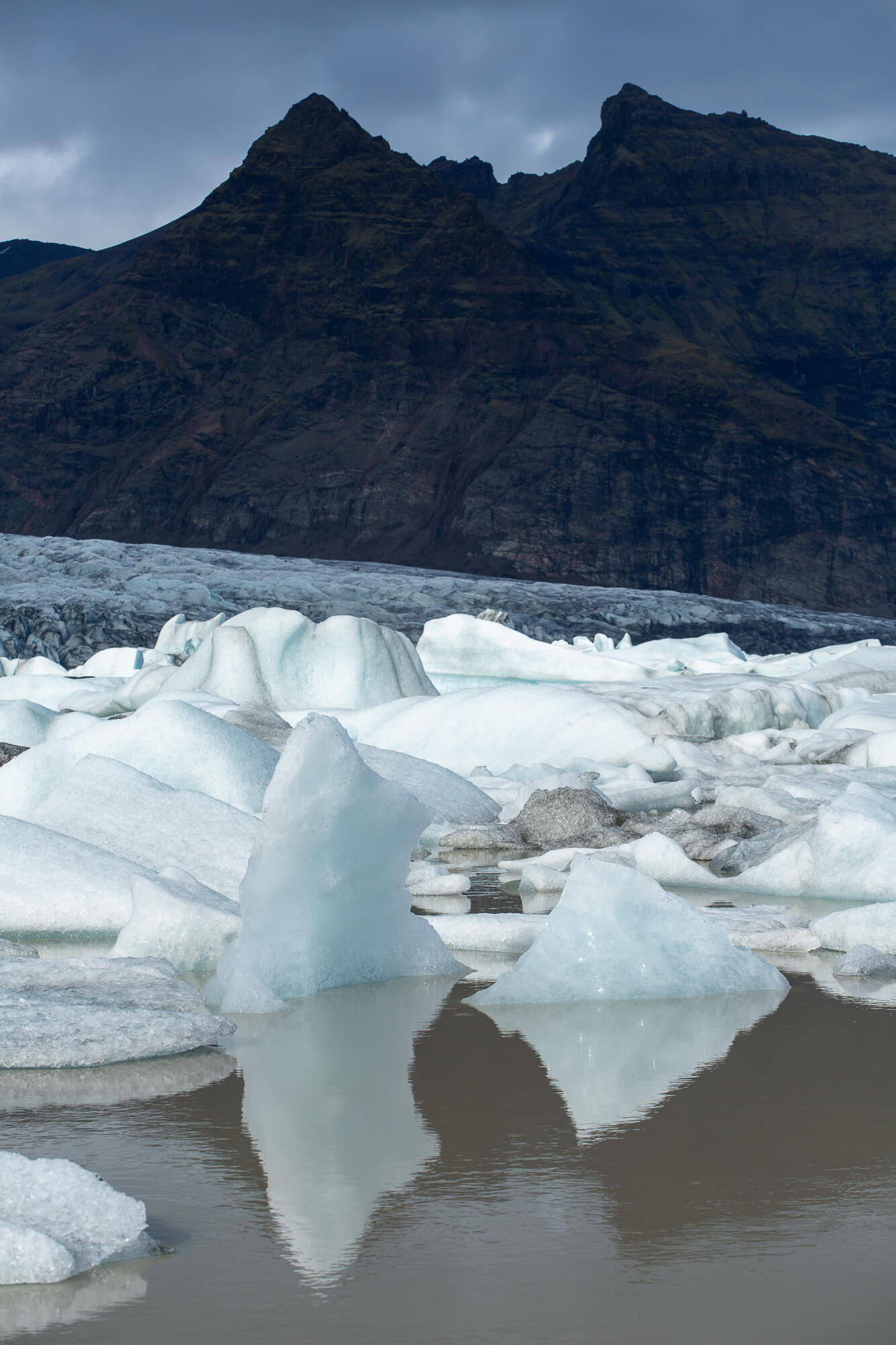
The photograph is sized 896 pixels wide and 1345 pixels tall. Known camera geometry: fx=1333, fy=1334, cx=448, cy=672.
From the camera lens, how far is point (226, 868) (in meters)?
4.86

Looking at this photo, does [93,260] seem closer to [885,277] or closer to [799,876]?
[885,277]

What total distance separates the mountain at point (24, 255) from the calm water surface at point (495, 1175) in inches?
5765

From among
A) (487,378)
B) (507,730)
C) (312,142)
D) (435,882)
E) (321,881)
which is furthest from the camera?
(312,142)

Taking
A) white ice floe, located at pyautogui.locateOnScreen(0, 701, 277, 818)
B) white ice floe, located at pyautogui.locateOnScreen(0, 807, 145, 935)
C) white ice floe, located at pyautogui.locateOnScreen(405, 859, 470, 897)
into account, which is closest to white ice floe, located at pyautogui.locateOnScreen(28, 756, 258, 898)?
white ice floe, located at pyautogui.locateOnScreen(0, 807, 145, 935)

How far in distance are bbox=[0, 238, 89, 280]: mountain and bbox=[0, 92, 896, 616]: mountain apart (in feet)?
145

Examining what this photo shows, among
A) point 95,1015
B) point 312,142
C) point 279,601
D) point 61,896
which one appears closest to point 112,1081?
point 95,1015

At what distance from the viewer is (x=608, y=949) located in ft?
11.5

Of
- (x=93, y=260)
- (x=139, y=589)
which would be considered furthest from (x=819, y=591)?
(x=93, y=260)

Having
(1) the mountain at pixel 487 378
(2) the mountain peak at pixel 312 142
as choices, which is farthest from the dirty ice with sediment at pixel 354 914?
(2) the mountain peak at pixel 312 142

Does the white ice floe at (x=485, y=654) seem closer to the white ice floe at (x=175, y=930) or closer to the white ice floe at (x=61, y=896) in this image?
the white ice floe at (x=61, y=896)

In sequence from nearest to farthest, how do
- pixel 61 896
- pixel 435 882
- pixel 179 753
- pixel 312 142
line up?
pixel 61 896 → pixel 435 882 → pixel 179 753 → pixel 312 142

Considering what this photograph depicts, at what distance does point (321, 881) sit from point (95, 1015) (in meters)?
0.67

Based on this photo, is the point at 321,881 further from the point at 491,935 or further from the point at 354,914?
the point at 491,935

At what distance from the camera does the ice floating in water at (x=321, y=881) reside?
3.38m
